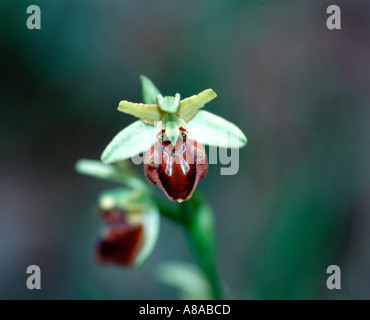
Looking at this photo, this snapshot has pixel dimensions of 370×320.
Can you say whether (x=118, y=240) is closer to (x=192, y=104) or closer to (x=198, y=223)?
(x=198, y=223)

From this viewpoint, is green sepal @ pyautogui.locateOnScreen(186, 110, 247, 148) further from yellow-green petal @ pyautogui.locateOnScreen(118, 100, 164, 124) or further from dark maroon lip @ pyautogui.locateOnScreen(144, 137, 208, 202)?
yellow-green petal @ pyautogui.locateOnScreen(118, 100, 164, 124)

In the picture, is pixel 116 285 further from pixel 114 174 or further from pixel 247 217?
pixel 114 174

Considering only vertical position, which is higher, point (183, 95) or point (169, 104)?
point (183, 95)

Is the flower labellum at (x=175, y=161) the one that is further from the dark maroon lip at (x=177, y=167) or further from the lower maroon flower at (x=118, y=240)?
the lower maroon flower at (x=118, y=240)

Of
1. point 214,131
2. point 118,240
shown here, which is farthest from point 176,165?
point 118,240

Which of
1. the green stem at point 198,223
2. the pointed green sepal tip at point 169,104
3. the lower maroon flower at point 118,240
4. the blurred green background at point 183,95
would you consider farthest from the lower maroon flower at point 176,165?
the blurred green background at point 183,95

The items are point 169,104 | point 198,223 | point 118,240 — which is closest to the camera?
point 169,104
